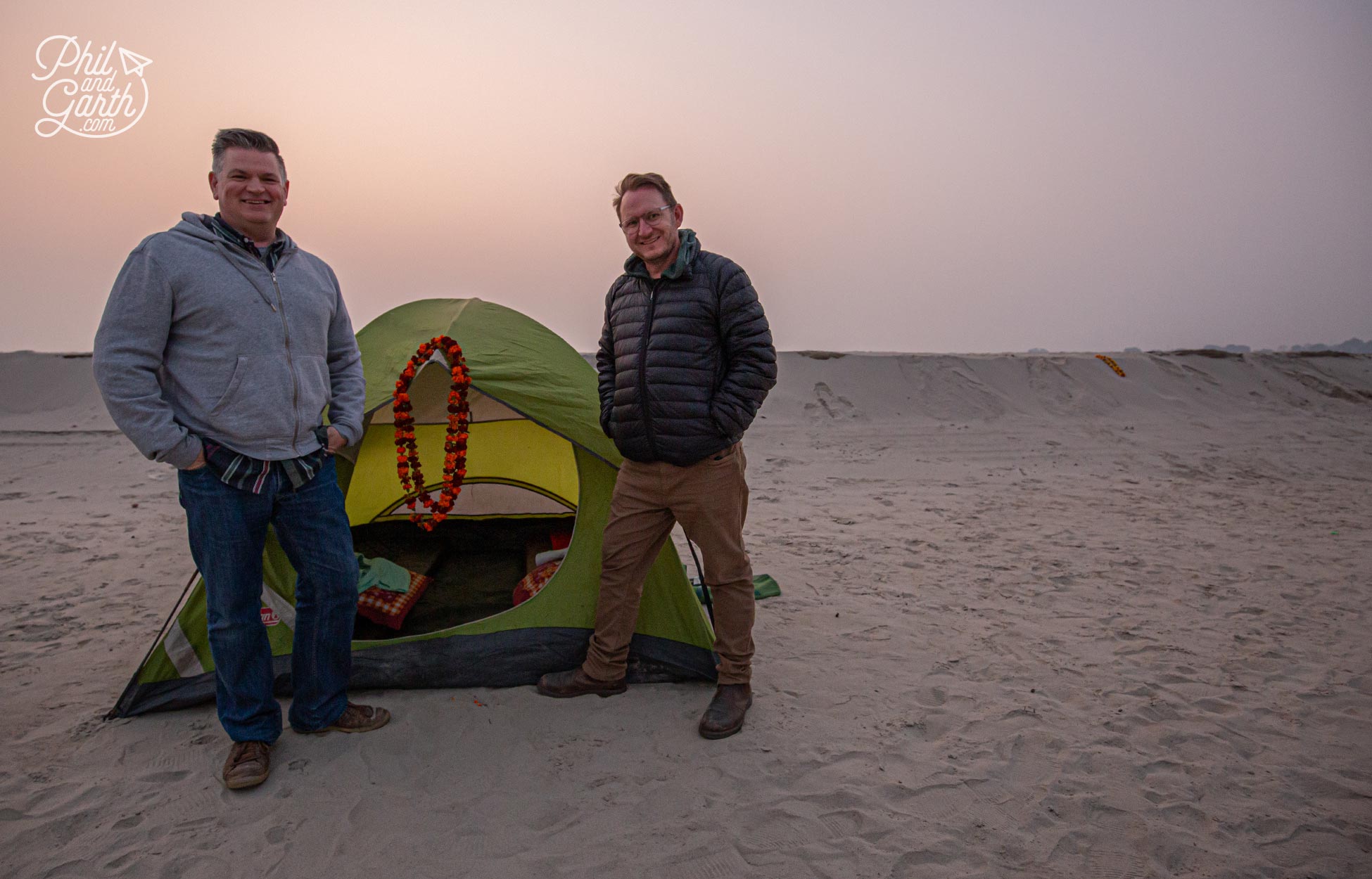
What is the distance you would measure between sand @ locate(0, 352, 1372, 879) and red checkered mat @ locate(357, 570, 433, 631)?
0.65 metres

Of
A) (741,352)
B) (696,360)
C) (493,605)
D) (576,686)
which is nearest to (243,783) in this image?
(576,686)

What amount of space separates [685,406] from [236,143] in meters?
1.66

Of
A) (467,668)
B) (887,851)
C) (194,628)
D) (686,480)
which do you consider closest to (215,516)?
(194,628)

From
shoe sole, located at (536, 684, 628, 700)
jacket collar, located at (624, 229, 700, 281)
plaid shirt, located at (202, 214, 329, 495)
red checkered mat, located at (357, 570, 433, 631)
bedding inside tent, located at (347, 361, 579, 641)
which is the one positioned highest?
jacket collar, located at (624, 229, 700, 281)

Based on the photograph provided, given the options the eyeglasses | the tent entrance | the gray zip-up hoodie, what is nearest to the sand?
the tent entrance

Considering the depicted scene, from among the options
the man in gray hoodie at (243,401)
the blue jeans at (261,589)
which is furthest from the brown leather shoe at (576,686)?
the man in gray hoodie at (243,401)

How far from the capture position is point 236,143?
2287 mm

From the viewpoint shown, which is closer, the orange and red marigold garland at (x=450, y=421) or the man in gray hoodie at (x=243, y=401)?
the man in gray hoodie at (x=243, y=401)

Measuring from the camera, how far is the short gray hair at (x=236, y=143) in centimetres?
229

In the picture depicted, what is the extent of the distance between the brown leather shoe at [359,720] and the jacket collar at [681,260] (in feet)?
6.56

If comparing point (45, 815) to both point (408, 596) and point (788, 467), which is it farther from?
point (788, 467)

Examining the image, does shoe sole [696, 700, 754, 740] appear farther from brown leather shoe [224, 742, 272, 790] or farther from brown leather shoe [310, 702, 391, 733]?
brown leather shoe [224, 742, 272, 790]

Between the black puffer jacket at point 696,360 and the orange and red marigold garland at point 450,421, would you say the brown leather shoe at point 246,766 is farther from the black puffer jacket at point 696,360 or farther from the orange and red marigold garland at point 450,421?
the black puffer jacket at point 696,360

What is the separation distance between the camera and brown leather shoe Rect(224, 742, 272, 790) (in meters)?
2.54
